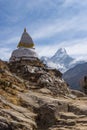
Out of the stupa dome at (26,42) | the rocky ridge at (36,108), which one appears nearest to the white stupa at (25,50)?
the stupa dome at (26,42)

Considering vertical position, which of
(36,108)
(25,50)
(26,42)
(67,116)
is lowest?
(67,116)

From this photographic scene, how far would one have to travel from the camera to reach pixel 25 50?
220 ft

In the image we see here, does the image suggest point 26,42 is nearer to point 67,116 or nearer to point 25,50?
point 25,50

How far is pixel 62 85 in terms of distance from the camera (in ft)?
166

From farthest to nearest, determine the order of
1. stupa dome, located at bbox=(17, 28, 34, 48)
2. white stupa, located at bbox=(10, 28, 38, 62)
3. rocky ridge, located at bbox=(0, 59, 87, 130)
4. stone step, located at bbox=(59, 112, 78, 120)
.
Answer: stupa dome, located at bbox=(17, 28, 34, 48)
white stupa, located at bbox=(10, 28, 38, 62)
stone step, located at bbox=(59, 112, 78, 120)
rocky ridge, located at bbox=(0, 59, 87, 130)

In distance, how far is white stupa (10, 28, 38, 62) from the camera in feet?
212

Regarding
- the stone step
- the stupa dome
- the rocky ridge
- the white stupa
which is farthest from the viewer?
the stupa dome

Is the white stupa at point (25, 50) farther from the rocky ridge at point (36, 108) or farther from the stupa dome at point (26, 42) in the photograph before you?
the rocky ridge at point (36, 108)

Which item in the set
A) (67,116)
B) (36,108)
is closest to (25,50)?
(36,108)

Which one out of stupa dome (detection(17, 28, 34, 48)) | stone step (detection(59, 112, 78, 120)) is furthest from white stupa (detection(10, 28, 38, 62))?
stone step (detection(59, 112, 78, 120))

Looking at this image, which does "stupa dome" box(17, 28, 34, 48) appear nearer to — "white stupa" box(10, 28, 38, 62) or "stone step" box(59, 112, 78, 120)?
"white stupa" box(10, 28, 38, 62)

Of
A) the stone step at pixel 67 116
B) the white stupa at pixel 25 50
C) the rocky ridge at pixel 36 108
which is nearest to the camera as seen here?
the rocky ridge at pixel 36 108

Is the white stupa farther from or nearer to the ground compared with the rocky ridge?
farther from the ground

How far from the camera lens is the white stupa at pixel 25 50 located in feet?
212
